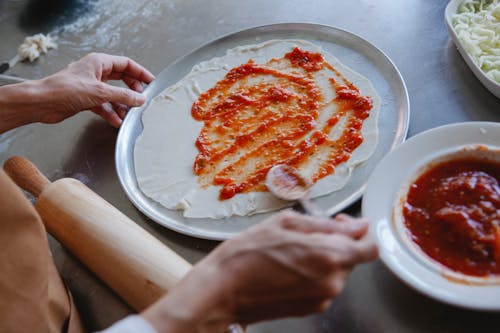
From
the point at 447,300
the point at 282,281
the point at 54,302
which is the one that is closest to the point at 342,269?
the point at 282,281

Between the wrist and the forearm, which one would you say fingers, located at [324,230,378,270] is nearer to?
the wrist

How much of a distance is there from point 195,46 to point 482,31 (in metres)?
1.28

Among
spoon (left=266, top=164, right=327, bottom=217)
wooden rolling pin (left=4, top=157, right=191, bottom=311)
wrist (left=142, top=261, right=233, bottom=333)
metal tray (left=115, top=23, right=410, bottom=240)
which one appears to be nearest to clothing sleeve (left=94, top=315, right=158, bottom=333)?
wrist (left=142, top=261, right=233, bottom=333)

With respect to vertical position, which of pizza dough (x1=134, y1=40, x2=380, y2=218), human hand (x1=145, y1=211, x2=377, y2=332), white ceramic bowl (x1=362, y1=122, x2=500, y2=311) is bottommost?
pizza dough (x1=134, y1=40, x2=380, y2=218)

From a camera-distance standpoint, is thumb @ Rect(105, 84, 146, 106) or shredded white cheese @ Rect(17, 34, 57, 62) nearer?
thumb @ Rect(105, 84, 146, 106)

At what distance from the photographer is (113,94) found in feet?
5.88

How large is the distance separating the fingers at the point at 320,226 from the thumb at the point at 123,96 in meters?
1.15

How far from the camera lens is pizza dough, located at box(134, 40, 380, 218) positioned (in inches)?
57.6

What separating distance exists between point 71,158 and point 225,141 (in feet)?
2.20

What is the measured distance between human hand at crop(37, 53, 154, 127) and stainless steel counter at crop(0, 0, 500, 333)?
0.39 feet

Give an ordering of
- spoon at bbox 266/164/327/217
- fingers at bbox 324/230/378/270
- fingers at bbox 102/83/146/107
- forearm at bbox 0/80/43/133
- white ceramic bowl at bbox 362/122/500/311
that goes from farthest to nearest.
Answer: fingers at bbox 102/83/146/107 < forearm at bbox 0/80/43/133 < spoon at bbox 266/164/327/217 < white ceramic bowl at bbox 362/122/500/311 < fingers at bbox 324/230/378/270

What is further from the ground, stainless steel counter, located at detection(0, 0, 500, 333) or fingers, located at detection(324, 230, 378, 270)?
fingers, located at detection(324, 230, 378, 270)

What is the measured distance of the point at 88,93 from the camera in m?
1.76

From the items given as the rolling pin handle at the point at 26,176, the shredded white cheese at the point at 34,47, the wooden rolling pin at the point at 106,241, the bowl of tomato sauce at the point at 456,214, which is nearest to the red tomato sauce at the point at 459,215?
the bowl of tomato sauce at the point at 456,214
